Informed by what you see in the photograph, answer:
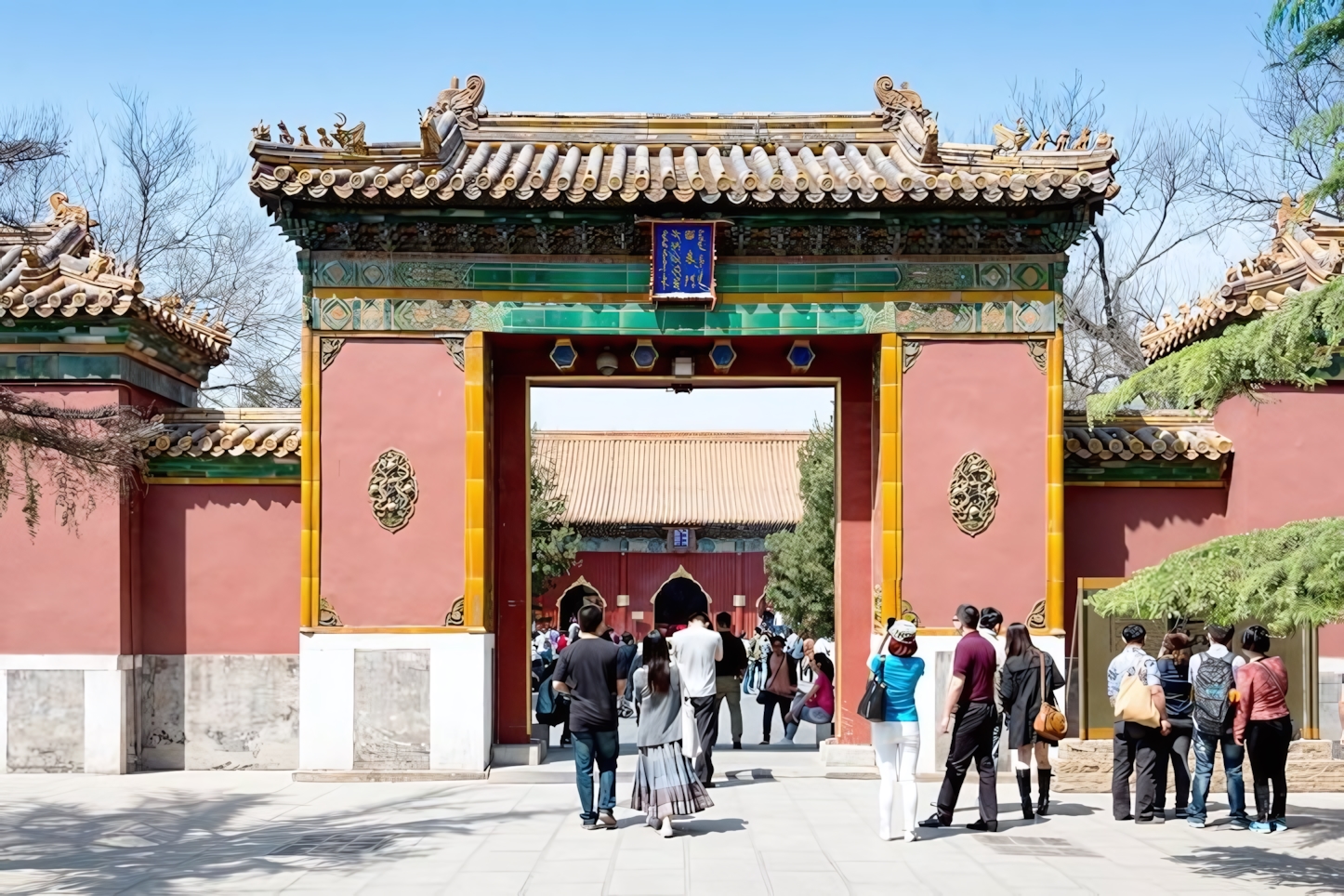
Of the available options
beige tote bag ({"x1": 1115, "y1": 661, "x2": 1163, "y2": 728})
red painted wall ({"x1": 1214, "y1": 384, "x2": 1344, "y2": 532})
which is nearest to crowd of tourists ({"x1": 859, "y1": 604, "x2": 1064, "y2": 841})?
beige tote bag ({"x1": 1115, "y1": 661, "x2": 1163, "y2": 728})

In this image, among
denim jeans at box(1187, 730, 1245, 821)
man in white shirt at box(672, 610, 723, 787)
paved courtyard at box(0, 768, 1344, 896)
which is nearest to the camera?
paved courtyard at box(0, 768, 1344, 896)

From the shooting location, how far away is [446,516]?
12.9 m

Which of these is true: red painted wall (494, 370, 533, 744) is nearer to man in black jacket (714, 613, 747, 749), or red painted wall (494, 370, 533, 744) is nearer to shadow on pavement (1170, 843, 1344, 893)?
man in black jacket (714, 613, 747, 749)

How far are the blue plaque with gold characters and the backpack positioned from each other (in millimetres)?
4999

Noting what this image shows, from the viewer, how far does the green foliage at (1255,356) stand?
696 cm

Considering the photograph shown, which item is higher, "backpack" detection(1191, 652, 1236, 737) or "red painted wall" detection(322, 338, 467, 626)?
"red painted wall" detection(322, 338, 467, 626)

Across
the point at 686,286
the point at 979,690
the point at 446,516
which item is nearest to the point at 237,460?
the point at 446,516

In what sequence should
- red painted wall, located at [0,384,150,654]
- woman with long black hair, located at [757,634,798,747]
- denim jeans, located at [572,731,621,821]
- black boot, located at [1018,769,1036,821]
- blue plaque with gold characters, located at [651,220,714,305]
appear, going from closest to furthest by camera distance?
denim jeans, located at [572,731,621,821] → black boot, located at [1018,769,1036,821] → blue plaque with gold characters, located at [651,220,714,305] → red painted wall, located at [0,384,150,654] → woman with long black hair, located at [757,634,798,747]

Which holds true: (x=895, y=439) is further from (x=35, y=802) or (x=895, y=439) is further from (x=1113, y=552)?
(x=35, y=802)

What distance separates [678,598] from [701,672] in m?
28.5

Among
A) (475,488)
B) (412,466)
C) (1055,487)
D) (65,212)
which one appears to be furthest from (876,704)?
(65,212)

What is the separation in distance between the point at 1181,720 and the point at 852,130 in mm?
6846

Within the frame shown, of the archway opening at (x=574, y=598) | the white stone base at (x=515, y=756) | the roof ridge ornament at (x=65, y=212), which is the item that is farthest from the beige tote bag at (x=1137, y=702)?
the archway opening at (x=574, y=598)

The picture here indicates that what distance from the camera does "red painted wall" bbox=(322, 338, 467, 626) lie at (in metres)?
12.8
